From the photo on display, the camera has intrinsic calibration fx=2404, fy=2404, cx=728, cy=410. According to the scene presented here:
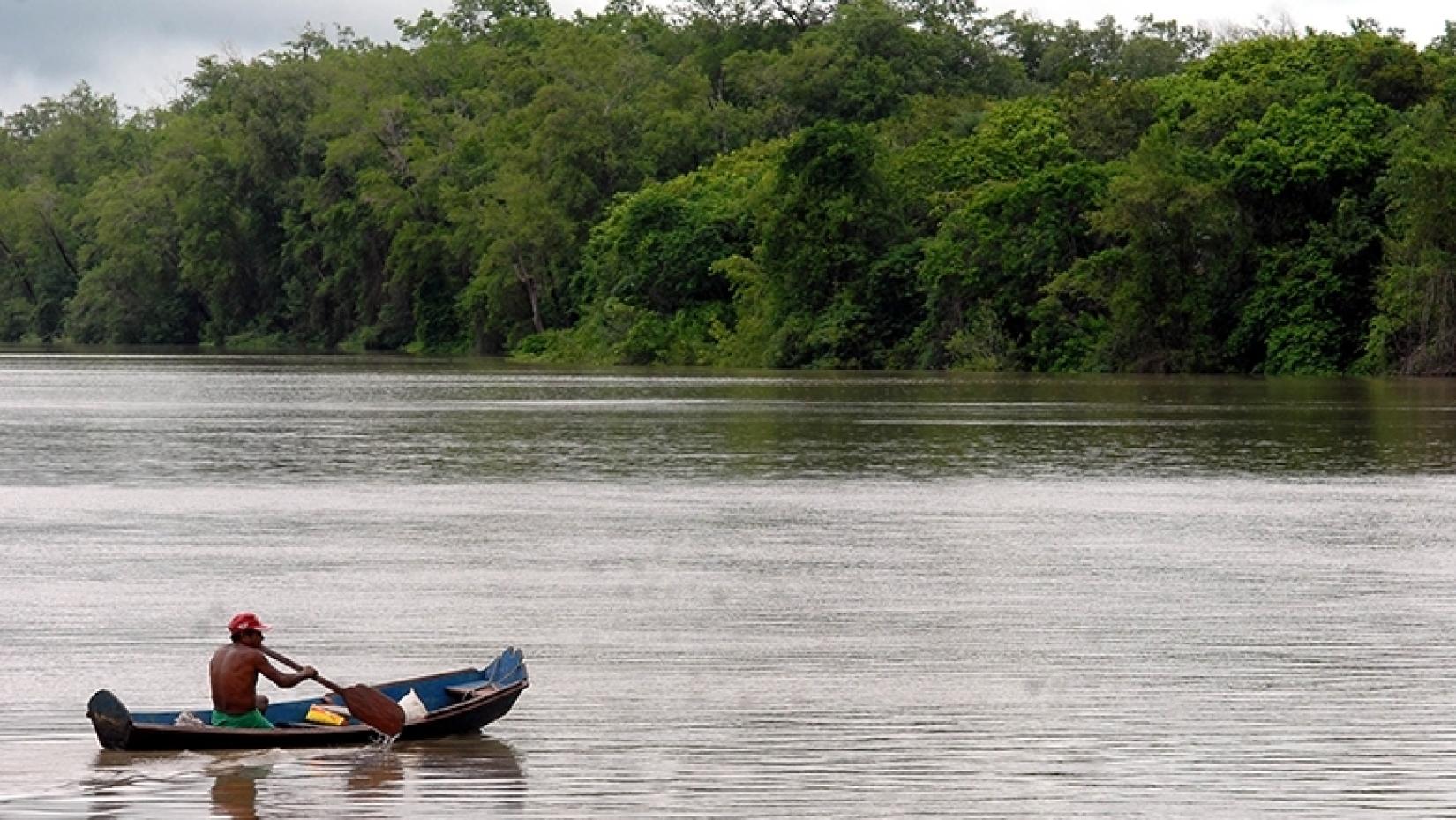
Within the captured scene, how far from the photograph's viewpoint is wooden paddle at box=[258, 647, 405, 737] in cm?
1463

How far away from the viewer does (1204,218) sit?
267ft

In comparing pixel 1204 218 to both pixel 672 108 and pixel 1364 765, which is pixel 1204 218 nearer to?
pixel 672 108

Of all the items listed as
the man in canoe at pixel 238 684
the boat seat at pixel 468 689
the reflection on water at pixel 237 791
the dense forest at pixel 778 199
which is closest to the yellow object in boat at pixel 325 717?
the man in canoe at pixel 238 684

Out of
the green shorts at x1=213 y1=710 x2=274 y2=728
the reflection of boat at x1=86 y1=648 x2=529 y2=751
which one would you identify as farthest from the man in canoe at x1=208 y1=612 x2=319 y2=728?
the reflection of boat at x1=86 y1=648 x2=529 y2=751

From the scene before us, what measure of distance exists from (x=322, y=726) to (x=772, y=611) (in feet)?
25.1

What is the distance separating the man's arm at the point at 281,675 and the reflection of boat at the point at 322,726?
283 mm

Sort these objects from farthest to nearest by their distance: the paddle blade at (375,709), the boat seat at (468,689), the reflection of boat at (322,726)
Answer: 1. the boat seat at (468,689)
2. the paddle blade at (375,709)
3. the reflection of boat at (322,726)

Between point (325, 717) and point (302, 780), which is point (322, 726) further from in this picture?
point (302, 780)

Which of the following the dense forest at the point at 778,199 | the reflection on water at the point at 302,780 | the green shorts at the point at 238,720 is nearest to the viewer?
the reflection on water at the point at 302,780

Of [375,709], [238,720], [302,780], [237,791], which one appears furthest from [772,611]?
[237,791]

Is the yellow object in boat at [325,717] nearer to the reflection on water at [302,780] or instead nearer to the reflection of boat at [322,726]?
the reflection of boat at [322,726]

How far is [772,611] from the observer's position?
2206cm

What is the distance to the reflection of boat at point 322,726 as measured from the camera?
1440 cm

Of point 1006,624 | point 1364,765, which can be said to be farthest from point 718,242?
point 1364,765
